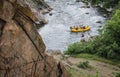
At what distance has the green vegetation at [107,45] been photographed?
140 ft

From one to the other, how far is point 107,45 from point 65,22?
29.6 meters

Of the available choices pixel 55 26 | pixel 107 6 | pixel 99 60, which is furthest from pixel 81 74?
pixel 107 6

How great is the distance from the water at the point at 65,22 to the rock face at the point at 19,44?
3449 centimetres

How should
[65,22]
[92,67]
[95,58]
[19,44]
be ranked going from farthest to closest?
[65,22] → [95,58] → [92,67] → [19,44]

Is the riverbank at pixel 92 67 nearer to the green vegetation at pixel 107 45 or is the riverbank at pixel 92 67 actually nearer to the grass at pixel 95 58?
the grass at pixel 95 58

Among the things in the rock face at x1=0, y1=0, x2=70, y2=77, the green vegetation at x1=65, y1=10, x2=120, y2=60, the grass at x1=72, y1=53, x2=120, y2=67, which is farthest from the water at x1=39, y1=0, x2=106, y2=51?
the rock face at x1=0, y1=0, x2=70, y2=77

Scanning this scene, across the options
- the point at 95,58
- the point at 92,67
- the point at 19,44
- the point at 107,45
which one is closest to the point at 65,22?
the point at 107,45

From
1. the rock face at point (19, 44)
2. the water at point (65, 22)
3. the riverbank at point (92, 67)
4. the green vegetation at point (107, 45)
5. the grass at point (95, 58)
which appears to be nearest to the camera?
the rock face at point (19, 44)

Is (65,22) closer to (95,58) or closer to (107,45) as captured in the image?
(107,45)

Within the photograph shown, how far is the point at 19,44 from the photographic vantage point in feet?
61.8

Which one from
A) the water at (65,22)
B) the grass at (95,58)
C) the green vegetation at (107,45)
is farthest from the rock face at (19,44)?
the water at (65,22)

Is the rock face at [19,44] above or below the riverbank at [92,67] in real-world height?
above

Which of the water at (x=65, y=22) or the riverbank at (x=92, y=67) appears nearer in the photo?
the riverbank at (x=92, y=67)

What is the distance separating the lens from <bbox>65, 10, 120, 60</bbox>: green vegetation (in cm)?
4266
